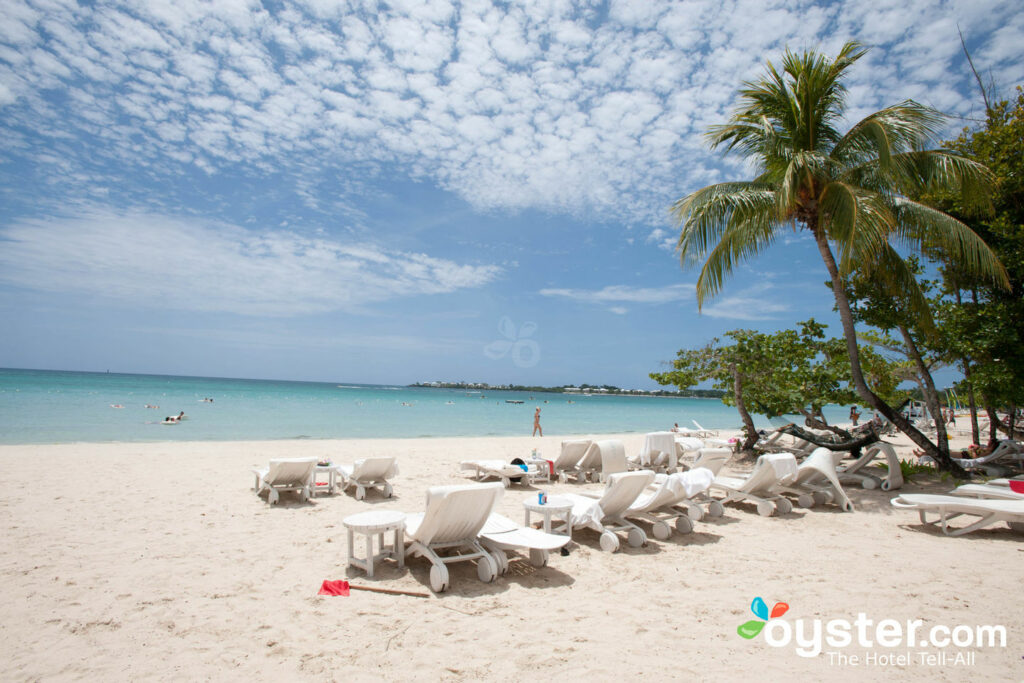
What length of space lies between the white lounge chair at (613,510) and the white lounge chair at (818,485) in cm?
292

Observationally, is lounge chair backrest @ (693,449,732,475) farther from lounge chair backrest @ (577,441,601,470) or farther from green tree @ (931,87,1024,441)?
green tree @ (931,87,1024,441)

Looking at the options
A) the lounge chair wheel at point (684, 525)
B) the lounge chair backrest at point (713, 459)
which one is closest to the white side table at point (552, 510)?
the lounge chair wheel at point (684, 525)

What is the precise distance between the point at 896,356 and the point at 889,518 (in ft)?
32.5

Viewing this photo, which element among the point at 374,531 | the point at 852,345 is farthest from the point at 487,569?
the point at 852,345

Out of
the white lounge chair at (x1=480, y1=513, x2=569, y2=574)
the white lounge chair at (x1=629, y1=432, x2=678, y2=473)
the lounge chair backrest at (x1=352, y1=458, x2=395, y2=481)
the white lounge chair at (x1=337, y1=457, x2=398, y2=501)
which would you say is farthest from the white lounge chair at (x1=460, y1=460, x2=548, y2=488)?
the white lounge chair at (x1=480, y1=513, x2=569, y2=574)

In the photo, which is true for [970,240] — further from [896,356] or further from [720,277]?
[896,356]

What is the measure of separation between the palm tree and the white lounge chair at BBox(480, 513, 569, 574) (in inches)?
242

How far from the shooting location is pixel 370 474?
7820 mm

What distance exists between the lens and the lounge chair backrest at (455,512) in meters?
4.30

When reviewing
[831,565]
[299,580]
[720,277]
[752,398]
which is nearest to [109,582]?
[299,580]

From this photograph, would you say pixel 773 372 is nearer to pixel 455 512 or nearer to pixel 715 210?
pixel 715 210

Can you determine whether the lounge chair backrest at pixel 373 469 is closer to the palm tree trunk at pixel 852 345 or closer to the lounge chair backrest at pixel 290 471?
the lounge chair backrest at pixel 290 471

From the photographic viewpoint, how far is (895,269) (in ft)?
29.6

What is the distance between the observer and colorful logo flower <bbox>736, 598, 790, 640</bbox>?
354 cm
